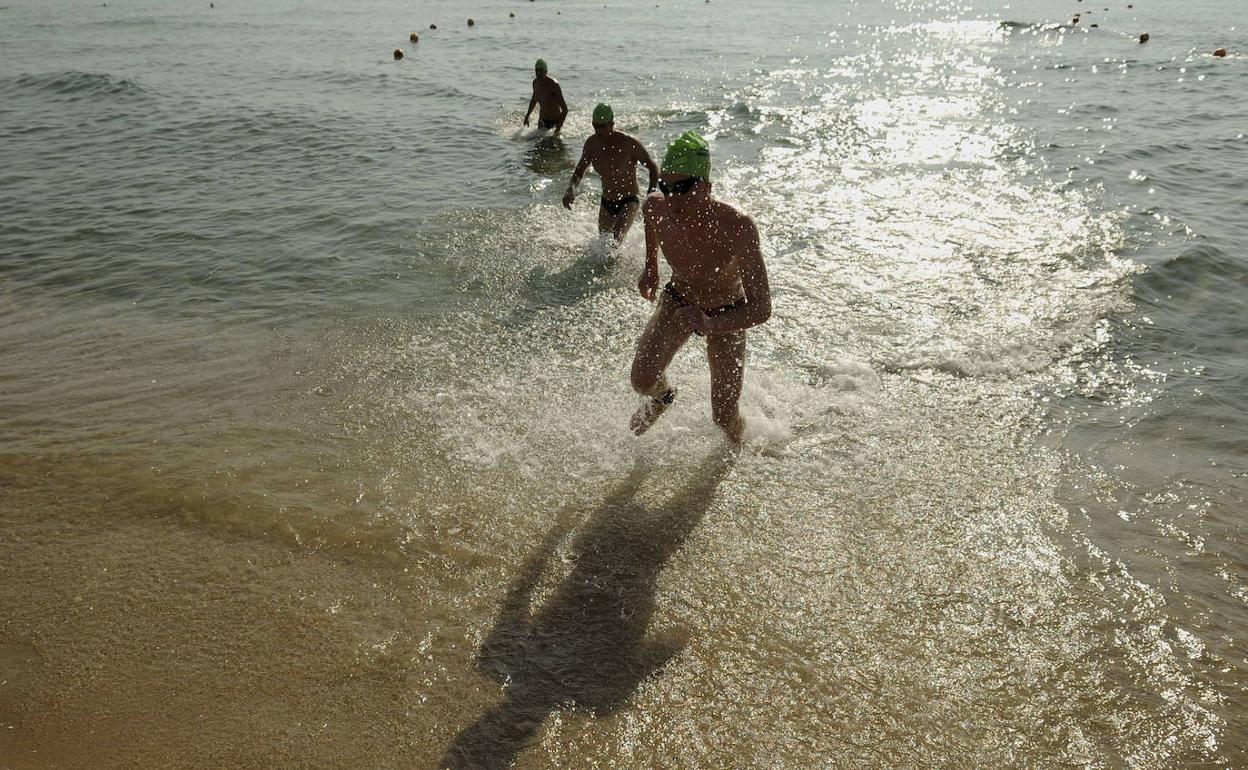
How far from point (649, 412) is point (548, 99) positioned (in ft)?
34.3

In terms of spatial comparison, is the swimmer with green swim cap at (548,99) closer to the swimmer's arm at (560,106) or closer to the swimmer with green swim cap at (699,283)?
the swimmer's arm at (560,106)

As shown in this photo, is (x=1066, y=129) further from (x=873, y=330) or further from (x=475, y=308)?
(x=475, y=308)

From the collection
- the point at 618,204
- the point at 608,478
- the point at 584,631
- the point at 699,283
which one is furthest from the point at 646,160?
the point at 584,631

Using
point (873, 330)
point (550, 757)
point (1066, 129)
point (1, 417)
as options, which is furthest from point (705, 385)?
point (1066, 129)

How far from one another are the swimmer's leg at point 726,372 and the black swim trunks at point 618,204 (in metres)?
4.14

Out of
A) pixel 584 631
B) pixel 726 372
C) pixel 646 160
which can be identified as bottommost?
pixel 584 631

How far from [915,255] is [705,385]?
11.9 feet

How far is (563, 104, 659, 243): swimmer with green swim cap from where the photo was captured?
8531 millimetres

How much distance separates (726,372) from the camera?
15.7 ft

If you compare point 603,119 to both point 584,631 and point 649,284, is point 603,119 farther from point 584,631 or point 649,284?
point 584,631

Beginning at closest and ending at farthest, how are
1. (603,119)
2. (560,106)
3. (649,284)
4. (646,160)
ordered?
(649,284), (646,160), (603,119), (560,106)

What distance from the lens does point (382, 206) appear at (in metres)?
10.4

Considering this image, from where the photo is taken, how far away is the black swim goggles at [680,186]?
417cm

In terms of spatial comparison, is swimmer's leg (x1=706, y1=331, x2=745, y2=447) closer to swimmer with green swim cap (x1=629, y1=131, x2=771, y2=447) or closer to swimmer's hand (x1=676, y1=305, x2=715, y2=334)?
swimmer with green swim cap (x1=629, y1=131, x2=771, y2=447)
